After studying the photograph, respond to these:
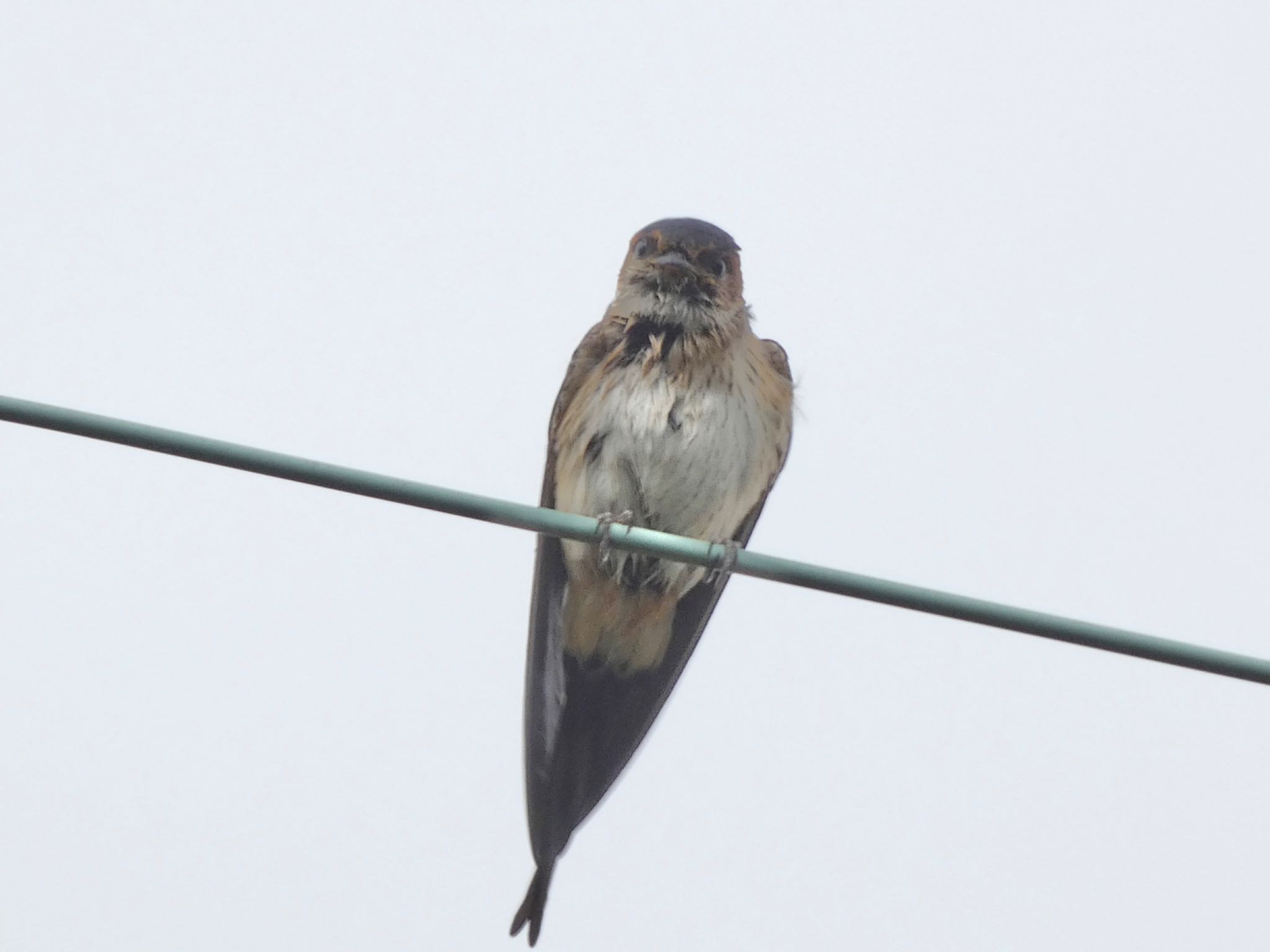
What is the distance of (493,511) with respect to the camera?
3.99 meters

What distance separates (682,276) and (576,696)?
1.82 metres

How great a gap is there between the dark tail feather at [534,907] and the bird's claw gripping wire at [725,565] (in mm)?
1312

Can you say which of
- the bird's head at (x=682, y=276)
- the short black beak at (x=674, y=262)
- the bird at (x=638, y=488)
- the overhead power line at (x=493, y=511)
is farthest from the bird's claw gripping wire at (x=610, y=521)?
the overhead power line at (x=493, y=511)

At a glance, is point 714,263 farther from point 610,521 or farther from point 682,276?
point 610,521

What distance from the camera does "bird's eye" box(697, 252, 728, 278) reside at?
720cm

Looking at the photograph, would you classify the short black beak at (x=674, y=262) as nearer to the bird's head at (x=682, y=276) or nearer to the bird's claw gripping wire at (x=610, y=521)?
the bird's head at (x=682, y=276)

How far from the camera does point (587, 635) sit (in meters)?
7.29

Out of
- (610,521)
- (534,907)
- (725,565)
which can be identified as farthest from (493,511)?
(534,907)

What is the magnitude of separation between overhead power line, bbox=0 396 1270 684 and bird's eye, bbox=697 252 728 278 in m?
3.29

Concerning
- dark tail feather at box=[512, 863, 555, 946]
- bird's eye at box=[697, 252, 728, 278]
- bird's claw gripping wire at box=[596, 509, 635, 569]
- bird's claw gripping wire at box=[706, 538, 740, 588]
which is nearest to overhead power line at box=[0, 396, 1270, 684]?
bird's claw gripping wire at box=[706, 538, 740, 588]

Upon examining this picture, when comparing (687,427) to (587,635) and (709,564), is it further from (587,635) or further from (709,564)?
(709,564)

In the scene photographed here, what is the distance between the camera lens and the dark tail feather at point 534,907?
6543 millimetres

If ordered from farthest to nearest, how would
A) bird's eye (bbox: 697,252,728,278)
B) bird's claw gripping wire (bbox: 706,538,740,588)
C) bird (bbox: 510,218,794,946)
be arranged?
1. bird's eye (bbox: 697,252,728,278)
2. bird (bbox: 510,218,794,946)
3. bird's claw gripping wire (bbox: 706,538,740,588)

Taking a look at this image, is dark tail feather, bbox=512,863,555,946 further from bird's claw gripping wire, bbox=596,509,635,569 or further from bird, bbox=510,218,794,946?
bird's claw gripping wire, bbox=596,509,635,569
